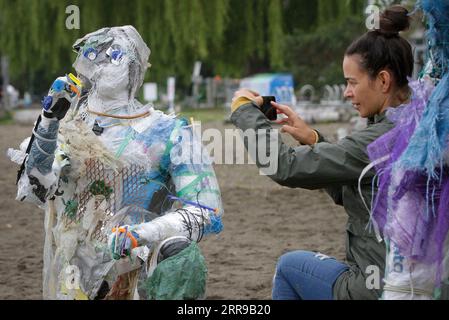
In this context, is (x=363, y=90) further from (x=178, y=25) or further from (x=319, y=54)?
(x=319, y=54)

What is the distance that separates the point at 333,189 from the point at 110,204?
858mm

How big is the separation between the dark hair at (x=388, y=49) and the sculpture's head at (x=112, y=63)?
92 cm

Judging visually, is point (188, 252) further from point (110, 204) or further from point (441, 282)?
point (441, 282)

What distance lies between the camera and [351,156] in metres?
2.43

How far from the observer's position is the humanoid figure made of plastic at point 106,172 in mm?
2951

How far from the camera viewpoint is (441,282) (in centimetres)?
220

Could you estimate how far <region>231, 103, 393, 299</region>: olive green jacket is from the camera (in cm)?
240

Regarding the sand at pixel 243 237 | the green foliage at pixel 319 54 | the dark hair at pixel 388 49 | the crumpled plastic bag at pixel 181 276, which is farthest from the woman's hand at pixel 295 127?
the green foliage at pixel 319 54

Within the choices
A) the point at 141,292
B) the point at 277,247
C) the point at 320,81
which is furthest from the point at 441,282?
the point at 320,81

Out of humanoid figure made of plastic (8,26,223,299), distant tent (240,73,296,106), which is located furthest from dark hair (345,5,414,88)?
distant tent (240,73,296,106)

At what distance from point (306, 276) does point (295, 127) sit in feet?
1.65

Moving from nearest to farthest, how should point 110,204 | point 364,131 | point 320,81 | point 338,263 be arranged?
point 364,131
point 338,263
point 110,204
point 320,81

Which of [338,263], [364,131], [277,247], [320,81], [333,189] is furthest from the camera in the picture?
[320,81]
